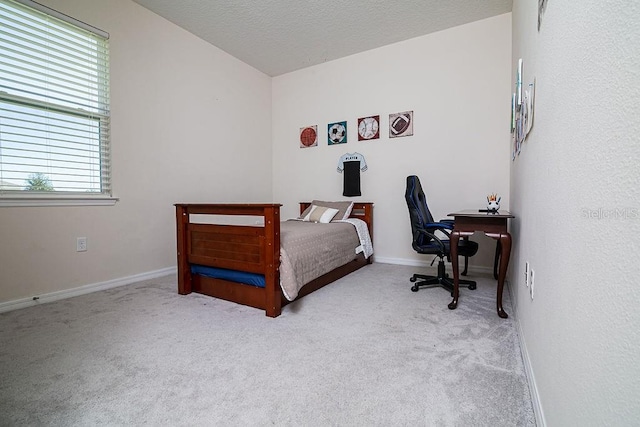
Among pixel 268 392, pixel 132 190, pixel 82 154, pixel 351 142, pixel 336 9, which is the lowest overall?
pixel 268 392

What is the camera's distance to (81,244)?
262cm

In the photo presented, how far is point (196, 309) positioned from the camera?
7.34 ft

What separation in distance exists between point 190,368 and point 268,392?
45 cm

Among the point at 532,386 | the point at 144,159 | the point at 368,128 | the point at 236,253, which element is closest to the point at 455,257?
the point at 532,386

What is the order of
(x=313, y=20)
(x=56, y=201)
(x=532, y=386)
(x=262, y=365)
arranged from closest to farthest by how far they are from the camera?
(x=532, y=386)
(x=262, y=365)
(x=56, y=201)
(x=313, y=20)

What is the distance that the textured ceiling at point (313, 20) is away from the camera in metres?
3.00

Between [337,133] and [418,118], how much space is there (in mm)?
1116

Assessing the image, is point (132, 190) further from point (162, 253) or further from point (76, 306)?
point (76, 306)

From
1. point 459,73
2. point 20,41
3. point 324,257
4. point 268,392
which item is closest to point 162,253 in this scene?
point 324,257

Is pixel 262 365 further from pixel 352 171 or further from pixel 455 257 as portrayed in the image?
pixel 352 171

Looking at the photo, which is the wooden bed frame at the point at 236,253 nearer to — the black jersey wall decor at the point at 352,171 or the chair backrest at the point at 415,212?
the chair backrest at the point at 415,212

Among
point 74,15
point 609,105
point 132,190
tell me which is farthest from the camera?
point 132,190

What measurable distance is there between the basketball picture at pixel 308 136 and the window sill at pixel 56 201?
257cm

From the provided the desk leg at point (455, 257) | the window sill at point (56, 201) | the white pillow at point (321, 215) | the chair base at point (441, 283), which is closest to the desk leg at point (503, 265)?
the desk leg at point (455, 257)
